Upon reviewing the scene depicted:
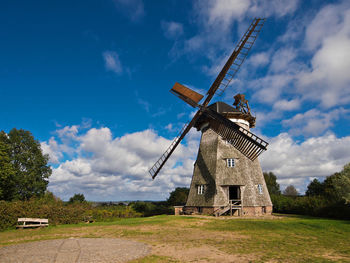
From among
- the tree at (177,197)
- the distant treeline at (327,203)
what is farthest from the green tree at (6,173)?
the distant treeline at (327,203)

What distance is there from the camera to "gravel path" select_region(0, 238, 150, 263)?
26.0 feet

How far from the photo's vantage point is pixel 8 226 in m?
16.2

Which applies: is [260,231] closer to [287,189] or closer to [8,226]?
[8,226]

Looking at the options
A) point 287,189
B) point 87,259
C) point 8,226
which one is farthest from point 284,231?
point 287,189

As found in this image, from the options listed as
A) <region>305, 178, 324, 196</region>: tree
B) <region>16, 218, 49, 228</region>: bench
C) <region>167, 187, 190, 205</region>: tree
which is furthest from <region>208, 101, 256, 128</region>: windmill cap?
<region>305, 178, 324, 196</region>: tree

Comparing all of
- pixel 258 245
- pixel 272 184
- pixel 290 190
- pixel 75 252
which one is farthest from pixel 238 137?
pixel 290 190

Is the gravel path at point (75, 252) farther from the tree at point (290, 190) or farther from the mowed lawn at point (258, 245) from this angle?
the tree at point (290, 190)

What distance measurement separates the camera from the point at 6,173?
24.5m

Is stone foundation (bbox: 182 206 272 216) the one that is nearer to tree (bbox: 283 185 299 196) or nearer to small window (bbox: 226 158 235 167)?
small window (bbox: 226 158 235 167)

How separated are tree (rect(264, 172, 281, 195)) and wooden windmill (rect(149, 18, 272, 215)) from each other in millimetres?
38997

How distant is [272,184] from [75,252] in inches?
2438

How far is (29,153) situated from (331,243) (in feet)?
126

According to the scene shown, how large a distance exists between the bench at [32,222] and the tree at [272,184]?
55.2 metres

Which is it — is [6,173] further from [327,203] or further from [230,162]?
[327,203]
